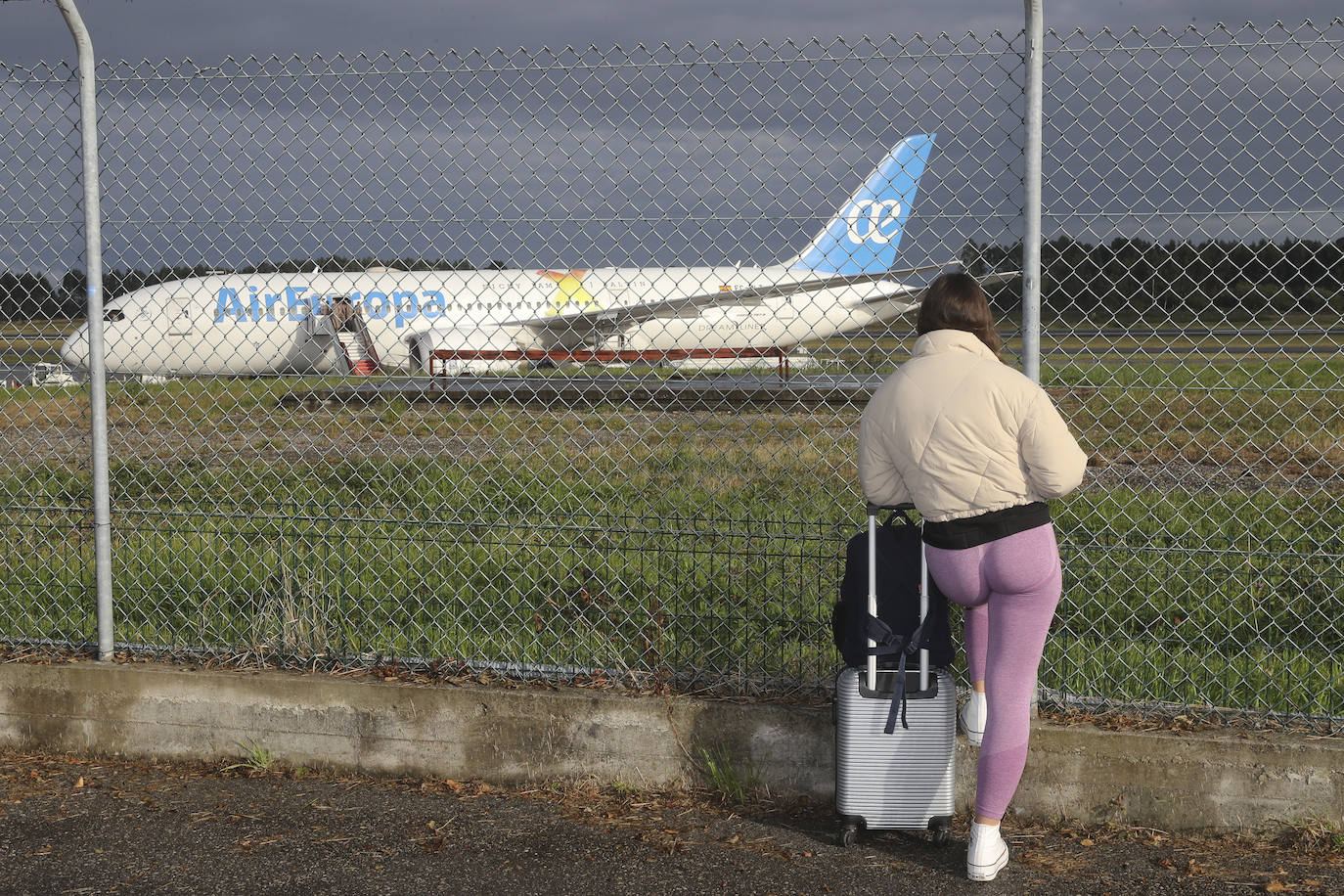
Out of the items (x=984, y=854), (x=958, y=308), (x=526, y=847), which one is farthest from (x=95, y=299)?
A: (x=984, y=854)

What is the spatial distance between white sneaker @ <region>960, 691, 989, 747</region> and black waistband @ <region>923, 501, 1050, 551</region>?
77 cm

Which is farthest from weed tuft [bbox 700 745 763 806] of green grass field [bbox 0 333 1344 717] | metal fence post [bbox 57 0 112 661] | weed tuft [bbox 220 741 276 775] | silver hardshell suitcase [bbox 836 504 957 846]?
metal fence post [bbox 57 0 112 661]

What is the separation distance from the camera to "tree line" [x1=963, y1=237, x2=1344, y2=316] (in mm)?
3805

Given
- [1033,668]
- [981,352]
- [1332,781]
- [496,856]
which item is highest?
[981,352]

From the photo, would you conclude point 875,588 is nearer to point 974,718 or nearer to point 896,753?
point 896,753

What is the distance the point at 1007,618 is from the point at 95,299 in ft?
11.5

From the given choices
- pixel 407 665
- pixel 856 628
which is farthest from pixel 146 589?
pixel 856 628

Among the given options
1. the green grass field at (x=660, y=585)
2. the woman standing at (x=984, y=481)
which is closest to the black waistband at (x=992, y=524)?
the woman standing at (x=984, y=481)

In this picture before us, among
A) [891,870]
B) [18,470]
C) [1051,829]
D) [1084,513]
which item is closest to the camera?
[891,870]

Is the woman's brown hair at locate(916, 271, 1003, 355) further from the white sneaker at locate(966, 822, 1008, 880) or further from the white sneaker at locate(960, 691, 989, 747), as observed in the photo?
the white sneaker at locate(966, 822, 1008, 880)

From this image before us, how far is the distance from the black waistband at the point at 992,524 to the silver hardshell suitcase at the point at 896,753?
10.7 inches

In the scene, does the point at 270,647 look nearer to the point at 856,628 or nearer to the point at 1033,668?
the point at 856,628

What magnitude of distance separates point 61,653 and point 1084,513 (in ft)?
20.3

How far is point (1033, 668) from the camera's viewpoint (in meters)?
3.21
